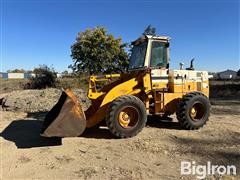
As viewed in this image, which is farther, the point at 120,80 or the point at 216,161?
the point at 120,80

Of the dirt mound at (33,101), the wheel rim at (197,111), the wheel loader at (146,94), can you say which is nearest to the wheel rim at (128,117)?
the wheel loader at (146,94)

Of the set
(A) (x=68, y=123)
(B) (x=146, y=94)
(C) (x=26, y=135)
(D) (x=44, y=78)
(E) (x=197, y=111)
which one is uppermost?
(D) (x=44, y=78)

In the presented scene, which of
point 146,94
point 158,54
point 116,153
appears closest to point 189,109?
point 146,94

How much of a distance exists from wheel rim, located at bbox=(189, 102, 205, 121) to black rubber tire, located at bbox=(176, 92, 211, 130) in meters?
0.03

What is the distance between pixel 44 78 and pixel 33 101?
22.2 ft

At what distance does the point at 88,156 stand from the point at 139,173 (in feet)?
4.76

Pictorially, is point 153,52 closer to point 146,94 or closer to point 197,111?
point 146,94

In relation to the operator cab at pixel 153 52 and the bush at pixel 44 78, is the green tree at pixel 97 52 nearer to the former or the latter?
the bush at pixel 44 78

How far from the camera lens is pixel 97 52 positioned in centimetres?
2794

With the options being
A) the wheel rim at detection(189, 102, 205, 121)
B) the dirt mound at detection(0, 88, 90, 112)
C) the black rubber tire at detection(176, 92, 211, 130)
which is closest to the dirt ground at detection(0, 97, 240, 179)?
the black rubber tire at detection(176, 92, 211, 130)

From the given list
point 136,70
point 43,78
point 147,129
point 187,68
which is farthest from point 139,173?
point 43,78

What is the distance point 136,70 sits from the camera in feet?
29.8

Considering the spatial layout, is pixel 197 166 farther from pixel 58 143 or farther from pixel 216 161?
pixel 58 143

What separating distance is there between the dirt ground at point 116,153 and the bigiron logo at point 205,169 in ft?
0.36
